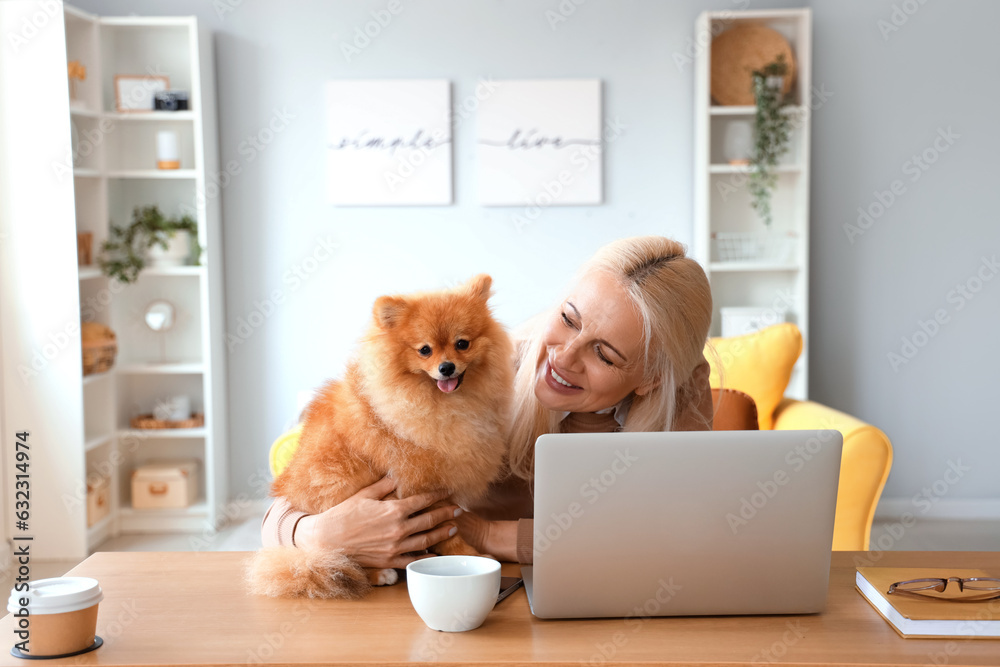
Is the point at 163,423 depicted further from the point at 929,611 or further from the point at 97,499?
the point at 929,611

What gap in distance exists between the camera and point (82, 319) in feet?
12.3

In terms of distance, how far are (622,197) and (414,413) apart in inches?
116

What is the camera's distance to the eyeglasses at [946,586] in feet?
3.42

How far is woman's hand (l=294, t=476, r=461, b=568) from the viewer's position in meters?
1.18

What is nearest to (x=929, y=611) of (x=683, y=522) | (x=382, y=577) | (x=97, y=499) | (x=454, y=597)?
(x=683, y=522)

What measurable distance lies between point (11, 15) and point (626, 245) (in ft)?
9.98

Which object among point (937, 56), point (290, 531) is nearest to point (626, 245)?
point (290, 531)

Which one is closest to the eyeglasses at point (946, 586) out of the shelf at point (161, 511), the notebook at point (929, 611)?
the notebook at point (929, 611)

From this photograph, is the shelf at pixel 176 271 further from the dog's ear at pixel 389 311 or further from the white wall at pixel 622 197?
the dog's ear at pixel 389 311

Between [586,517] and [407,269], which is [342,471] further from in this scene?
[407,269]

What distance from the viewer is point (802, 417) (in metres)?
2.73

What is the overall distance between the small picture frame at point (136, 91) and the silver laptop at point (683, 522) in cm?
350

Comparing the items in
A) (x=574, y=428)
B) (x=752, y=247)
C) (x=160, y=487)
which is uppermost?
(x=752, y=247)

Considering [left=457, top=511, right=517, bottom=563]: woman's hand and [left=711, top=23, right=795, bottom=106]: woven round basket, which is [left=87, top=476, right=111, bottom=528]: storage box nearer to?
[left=457, top=511, right=517, bottom=563]: woman's hand
